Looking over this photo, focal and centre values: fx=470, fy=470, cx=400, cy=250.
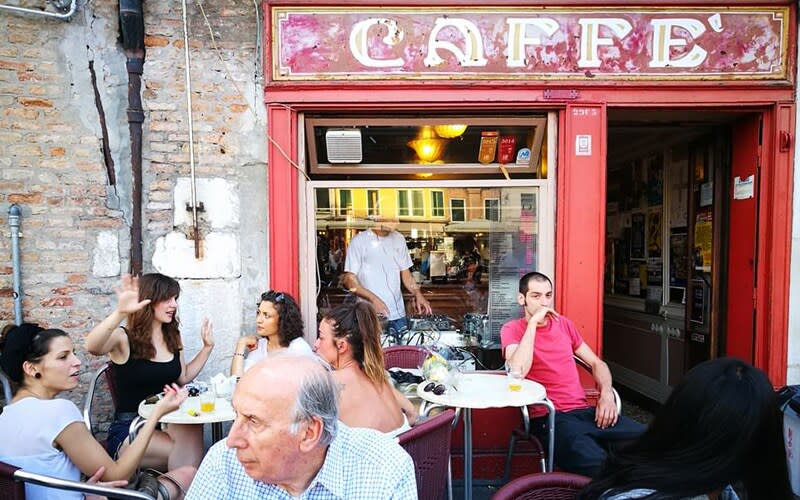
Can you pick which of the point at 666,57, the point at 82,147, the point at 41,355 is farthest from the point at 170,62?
the point at 666,57

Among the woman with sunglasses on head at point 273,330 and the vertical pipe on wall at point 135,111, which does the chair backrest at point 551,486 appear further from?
the vertical pipe on wall at point 135,111

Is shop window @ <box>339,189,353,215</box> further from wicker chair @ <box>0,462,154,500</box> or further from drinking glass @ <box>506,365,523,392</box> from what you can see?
wicker chair @ <box>0,462,154,500</box>

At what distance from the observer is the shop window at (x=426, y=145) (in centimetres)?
383

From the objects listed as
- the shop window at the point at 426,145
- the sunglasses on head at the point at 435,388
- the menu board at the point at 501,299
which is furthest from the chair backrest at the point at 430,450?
the shop window at the point at 426,145

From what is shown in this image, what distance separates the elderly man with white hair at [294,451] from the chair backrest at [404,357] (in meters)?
2.23

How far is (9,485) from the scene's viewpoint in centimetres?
175

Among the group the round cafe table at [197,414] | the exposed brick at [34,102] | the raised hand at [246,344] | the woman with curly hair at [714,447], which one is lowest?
the round cafe table at [197,414]

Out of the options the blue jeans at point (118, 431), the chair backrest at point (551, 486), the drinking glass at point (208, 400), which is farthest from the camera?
the blue jeans at point (118, 431)

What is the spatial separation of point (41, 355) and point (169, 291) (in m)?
0.93

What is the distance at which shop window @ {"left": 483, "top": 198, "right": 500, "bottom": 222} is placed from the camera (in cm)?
421

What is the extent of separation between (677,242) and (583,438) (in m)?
3.12

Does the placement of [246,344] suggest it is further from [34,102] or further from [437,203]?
[34,102]

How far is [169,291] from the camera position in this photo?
307cm

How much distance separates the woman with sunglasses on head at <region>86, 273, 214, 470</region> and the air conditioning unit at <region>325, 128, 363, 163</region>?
Result: 5.29 feet
